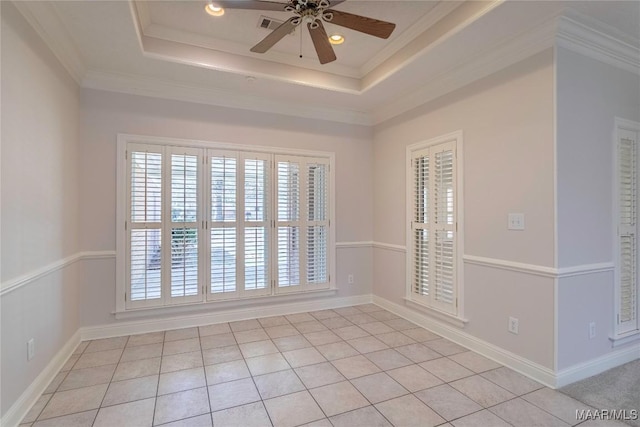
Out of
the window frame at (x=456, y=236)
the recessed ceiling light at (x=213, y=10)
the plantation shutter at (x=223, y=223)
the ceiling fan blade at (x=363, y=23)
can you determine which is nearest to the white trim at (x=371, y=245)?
the window frame at (x=456, y=236)

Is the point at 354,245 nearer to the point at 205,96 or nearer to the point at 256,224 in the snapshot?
the point at 256,224

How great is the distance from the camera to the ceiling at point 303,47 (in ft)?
7.66

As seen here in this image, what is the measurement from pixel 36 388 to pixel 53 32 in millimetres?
2552

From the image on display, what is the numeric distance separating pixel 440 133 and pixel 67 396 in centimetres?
387

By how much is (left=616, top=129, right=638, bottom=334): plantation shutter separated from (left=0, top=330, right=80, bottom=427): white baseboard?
4.39m

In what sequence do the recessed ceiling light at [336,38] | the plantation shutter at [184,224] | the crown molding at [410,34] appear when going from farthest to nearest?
1. the plantation shutter at [184,224]
2. the recessed ceiling light at [336,38]
3. the crown molding at [410,34]

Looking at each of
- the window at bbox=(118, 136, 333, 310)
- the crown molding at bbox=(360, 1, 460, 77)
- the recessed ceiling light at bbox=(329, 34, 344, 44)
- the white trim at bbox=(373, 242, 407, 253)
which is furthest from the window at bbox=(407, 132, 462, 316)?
the recessed ceiling light at bbox=(329, 34, 344, 44)

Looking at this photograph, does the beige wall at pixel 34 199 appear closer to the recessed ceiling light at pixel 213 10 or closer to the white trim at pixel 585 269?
the recessed ceiling light at pixel 213 10

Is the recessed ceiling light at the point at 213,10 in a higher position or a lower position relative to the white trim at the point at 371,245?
higher

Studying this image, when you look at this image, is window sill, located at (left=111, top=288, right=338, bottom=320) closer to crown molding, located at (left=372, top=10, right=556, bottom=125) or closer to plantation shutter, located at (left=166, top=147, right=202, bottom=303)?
plantation shutter, located at (left=166, top=147, right=202, bottom=303)

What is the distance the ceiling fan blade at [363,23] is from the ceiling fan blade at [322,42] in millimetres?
102

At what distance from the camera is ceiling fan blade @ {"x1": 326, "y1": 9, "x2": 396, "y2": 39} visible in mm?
2082

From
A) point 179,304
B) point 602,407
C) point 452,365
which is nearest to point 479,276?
point 452,365

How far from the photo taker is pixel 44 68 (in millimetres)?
2416
